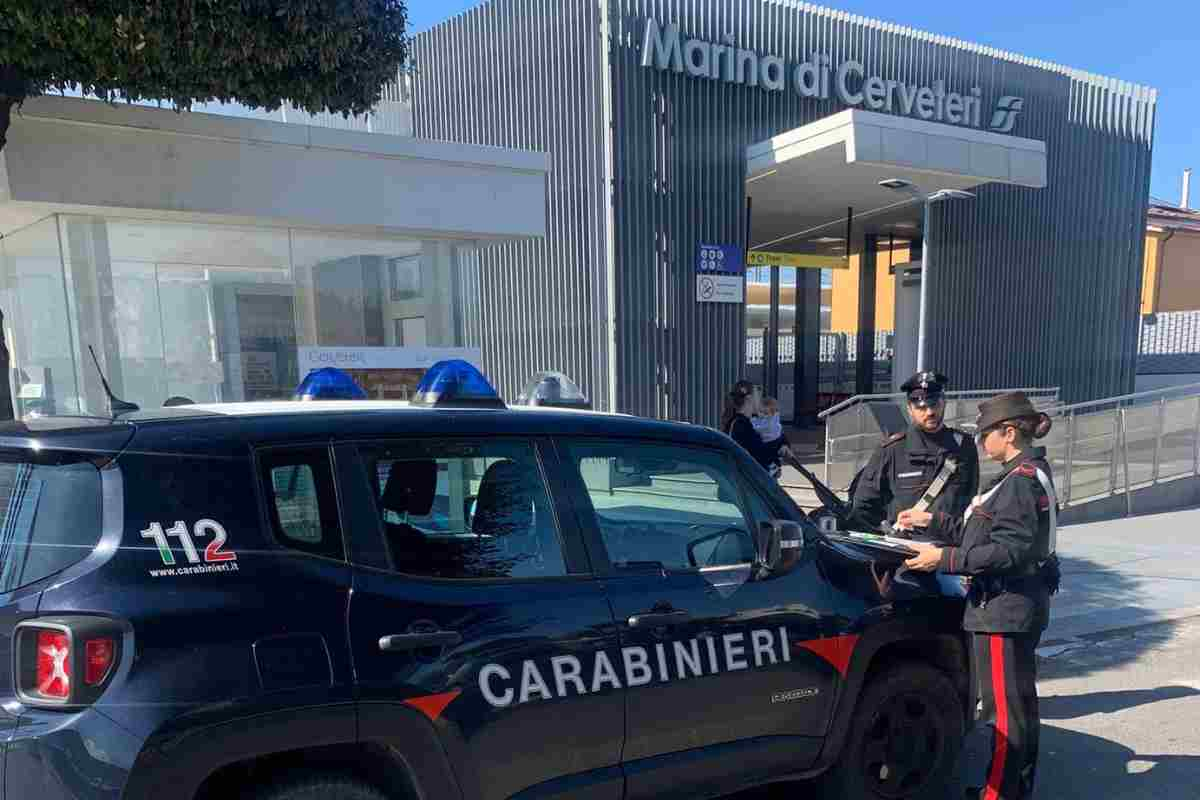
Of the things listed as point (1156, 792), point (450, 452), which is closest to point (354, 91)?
point (450, 452)

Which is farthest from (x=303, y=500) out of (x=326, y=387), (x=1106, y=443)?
(x=1106, y=443)

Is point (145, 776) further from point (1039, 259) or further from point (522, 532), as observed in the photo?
point (1039, 259)

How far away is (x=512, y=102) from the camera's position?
12.6 meters

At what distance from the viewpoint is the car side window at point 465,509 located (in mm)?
2281

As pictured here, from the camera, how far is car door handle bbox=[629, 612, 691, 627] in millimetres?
2471

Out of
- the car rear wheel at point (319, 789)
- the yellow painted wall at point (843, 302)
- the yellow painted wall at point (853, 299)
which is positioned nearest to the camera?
the car rear wheel at point (319, 789)

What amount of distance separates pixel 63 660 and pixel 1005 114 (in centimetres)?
1660

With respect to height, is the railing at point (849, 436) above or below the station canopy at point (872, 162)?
below

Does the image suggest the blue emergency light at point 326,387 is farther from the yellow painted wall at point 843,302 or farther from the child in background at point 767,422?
the yellow painted wall at point 843,302

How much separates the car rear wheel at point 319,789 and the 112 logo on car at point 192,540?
0.59 meters

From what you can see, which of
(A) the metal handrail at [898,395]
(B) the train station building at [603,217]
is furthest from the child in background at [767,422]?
(B) the train station building at [603,217]

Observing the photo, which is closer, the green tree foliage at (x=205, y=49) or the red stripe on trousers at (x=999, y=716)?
the red stripe on trousers at (x=999, y=716)

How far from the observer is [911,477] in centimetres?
444

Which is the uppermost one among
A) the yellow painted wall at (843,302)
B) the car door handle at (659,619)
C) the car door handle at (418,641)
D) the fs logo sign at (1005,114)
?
the fs logo sign at (1005,114)
